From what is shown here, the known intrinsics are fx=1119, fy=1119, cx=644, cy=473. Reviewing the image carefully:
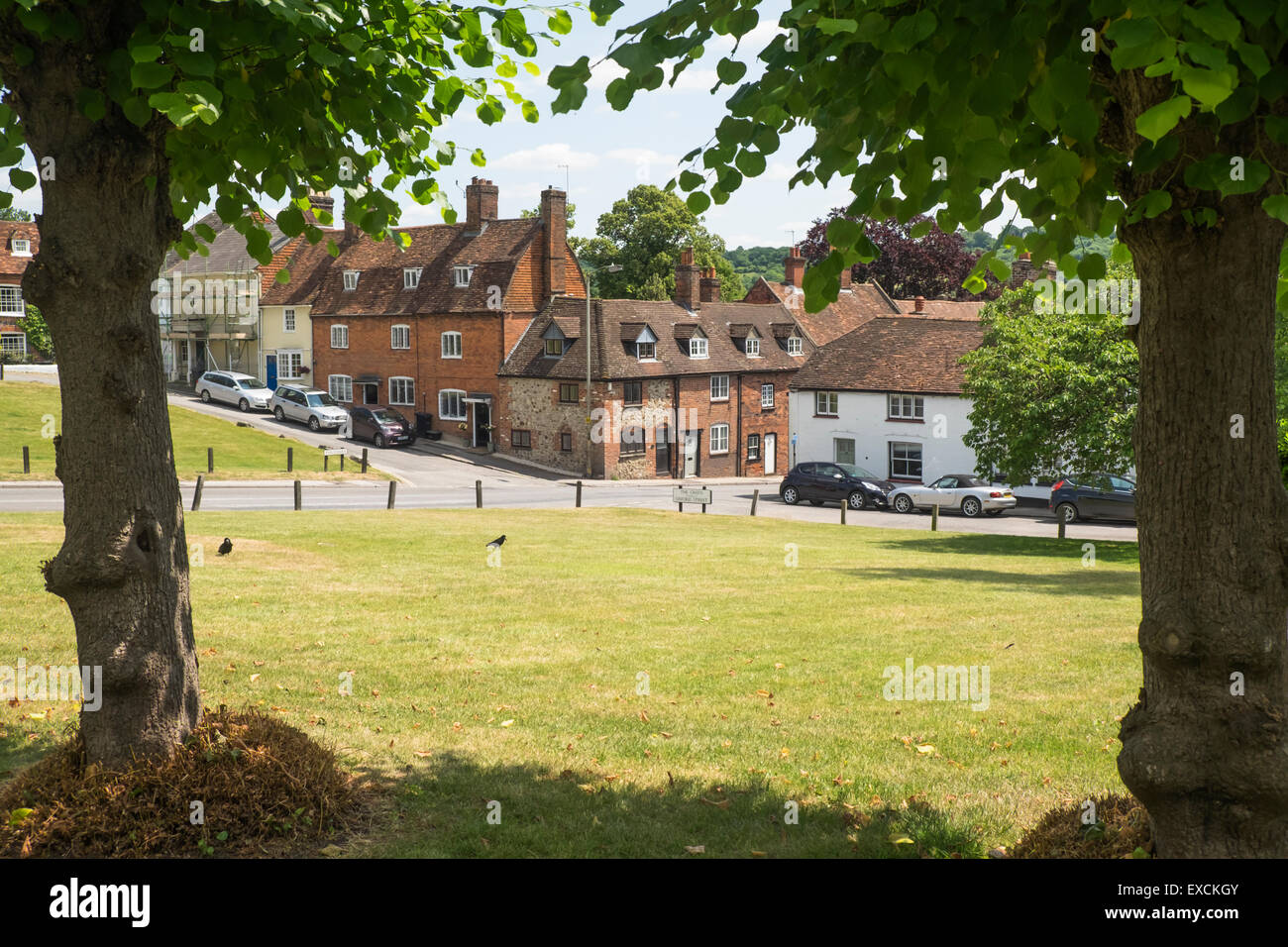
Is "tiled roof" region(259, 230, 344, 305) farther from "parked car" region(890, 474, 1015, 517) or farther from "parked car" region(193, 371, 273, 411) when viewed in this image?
"parked car" region(890, 474, 1015, 517)

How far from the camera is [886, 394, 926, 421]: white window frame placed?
53.4 m

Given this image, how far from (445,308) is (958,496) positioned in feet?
98.0

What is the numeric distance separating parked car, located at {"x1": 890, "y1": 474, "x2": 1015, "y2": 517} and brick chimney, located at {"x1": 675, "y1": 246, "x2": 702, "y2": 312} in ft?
64.8

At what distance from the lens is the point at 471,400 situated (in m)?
59.7

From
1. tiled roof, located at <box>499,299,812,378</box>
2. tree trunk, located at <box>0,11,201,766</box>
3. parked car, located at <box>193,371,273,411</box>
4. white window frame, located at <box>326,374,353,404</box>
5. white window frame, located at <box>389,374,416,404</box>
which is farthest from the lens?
white window frame, located at <box>326,374,353,404</box>

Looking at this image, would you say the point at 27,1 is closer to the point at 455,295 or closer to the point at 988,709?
the point at 988,709

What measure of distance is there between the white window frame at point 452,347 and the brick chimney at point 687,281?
12270 millimetres

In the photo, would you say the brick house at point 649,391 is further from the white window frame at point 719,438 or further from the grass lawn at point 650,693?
the grass lawn at point 650,693

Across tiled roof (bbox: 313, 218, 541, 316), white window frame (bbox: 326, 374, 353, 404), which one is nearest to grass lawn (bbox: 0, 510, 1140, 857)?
tiled roof (bbox: 313, 218, 541, 316)

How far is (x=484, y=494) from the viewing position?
43469 mm

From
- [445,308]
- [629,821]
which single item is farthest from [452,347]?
[629,821]

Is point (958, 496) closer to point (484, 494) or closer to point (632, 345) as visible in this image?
point (632, 345)

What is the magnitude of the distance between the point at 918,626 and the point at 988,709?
5.07 m

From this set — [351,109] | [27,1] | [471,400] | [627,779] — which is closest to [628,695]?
[627,779]
